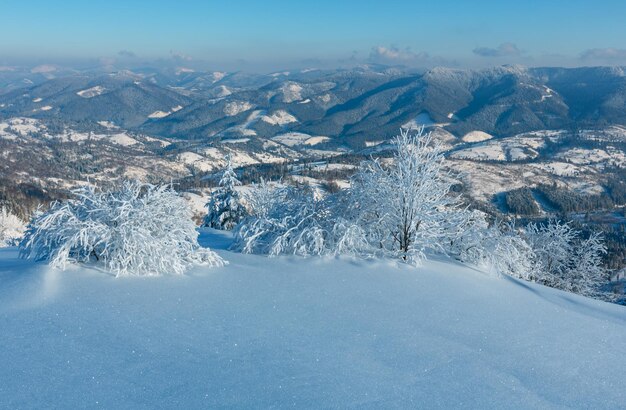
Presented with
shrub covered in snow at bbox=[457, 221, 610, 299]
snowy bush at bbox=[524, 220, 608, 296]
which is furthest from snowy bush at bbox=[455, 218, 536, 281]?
snowy bush at bbox=[524, 220, 608, 296]

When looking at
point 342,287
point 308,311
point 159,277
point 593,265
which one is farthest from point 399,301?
point 593,265

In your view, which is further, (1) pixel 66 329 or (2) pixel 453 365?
(1) pixel 66 329

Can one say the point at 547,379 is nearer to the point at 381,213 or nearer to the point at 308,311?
the point at 308,311

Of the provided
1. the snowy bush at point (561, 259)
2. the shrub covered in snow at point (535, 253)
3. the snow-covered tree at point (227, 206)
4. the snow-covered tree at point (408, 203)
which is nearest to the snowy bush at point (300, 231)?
the snow-covered tree at point (408, 203)

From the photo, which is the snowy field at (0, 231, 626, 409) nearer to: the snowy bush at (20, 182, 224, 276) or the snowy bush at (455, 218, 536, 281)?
the snowy bush at (20, 182, 224, 276)

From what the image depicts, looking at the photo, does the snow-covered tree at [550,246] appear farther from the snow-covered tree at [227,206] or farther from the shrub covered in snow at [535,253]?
the snow-covered tree at [227,206]

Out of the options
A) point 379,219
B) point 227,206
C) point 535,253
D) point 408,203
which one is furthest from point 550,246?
point 227,206

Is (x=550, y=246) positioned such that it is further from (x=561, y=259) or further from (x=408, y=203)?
(x=408, y=203)
